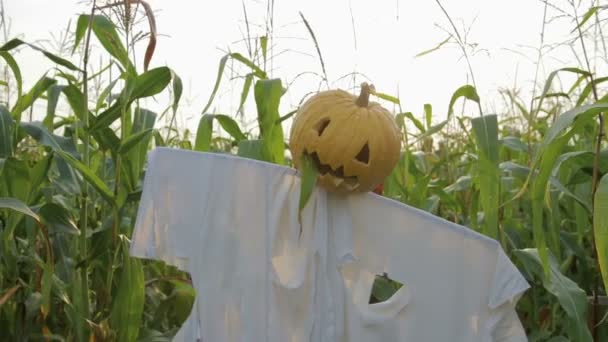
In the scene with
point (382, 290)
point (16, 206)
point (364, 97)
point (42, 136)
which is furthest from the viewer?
point (382, 290)

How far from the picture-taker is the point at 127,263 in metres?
2.29

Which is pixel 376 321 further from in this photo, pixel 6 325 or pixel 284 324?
pixel 6 325

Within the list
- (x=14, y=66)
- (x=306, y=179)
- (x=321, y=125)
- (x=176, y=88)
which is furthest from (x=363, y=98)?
(x=14, y=66)

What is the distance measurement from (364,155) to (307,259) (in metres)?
0.25

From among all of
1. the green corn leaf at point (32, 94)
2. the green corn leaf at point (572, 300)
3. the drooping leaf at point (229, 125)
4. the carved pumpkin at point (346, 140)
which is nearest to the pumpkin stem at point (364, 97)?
the carved pumpkin at point (346, 140)

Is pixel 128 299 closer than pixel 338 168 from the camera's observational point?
No

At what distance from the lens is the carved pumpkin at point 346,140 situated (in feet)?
5.99

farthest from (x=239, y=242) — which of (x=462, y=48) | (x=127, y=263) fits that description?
(x=462, y=48)

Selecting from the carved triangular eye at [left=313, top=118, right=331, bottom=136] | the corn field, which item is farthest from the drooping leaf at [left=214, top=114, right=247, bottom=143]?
the carved triangular eye at [left=313, top=118, right=331, bottom=136]

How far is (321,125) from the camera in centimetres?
188

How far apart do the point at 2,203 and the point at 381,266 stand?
0.90m

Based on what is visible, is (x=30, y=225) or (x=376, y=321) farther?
(x=30, y=225)

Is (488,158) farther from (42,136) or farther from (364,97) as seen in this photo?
(42,136)

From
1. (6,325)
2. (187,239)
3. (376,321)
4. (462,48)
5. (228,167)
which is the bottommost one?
(6,325)
